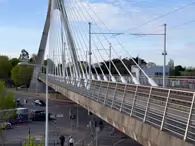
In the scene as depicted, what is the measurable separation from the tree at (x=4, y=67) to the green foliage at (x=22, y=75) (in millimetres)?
14086

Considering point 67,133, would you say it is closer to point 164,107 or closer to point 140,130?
point 140,130

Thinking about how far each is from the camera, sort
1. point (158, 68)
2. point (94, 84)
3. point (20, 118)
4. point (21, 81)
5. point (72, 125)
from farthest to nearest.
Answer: point (21, 81)
point (158, 68)
point (20, 118)
point (72, 125)
point (94, 84)

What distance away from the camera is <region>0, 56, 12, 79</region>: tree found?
11969 cm

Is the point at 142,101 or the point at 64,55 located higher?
the point at 64,55

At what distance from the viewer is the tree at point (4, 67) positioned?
120 meters

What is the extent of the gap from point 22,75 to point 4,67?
17.6 m

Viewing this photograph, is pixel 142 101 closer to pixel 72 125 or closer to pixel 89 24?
pixel 89 24

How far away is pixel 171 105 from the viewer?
31.7ft

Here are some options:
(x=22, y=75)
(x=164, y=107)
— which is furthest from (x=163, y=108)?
(x=22, y=75)

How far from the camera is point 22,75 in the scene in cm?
10519

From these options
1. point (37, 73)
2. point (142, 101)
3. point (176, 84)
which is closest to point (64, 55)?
point (176, 84)

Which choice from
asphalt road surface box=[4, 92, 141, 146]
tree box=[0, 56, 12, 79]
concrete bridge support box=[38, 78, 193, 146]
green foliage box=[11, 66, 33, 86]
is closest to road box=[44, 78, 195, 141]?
concrete bridge support box=[38, 78, 193, 146]

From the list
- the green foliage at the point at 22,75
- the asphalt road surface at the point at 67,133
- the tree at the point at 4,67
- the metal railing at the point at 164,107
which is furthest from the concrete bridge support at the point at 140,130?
the tree at the point at 4,67

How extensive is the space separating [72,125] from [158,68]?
36848 millimetres
